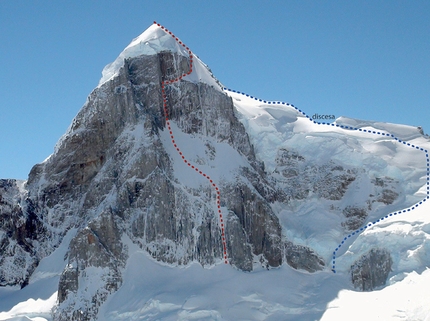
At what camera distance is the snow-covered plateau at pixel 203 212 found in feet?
338

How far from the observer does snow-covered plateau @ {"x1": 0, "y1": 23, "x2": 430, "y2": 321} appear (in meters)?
103

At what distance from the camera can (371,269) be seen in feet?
347

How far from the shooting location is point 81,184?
118125 mm

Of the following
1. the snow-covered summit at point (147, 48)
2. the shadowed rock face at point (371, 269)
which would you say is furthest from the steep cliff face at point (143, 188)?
the shadowed rock face at point (371, 269)

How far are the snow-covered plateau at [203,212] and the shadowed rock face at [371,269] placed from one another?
0.20m

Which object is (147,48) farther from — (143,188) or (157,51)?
(143,188)

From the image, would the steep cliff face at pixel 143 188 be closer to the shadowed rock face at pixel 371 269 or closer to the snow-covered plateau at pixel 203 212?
the snow-covered plateau at pixel 203 212

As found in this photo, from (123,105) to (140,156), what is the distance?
9.10m

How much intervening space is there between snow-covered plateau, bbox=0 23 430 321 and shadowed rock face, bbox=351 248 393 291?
0.20 meters

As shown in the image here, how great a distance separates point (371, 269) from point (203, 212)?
24286 mm

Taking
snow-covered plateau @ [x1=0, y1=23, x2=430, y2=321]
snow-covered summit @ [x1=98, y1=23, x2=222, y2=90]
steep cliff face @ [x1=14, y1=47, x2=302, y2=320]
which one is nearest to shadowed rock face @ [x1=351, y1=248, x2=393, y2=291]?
snow-covered plateau @ [x1=0, y1=23, x2=430, y2=321]

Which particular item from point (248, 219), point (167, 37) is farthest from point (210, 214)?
point (167, 37)

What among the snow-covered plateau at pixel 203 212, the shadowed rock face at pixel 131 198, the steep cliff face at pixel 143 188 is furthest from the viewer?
the shadowed rock face at pixel 131 198

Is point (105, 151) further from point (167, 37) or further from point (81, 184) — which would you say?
point (167, 37)
